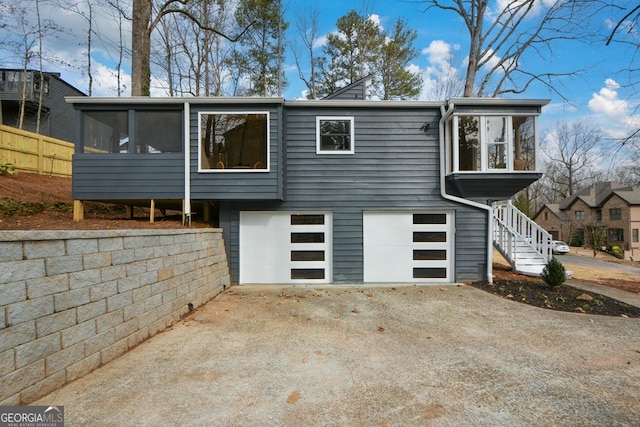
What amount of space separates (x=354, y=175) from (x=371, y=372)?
4.76 m

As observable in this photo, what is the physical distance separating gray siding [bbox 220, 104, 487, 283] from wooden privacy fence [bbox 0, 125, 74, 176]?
25.8 feet

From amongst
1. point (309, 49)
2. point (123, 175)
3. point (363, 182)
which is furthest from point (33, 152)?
point (309, 49)

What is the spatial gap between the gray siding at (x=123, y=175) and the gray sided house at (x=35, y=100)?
14.7 m

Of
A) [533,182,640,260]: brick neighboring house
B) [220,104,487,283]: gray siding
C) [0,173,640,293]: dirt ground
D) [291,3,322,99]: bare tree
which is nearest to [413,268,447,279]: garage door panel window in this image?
[220,104,487,283]: gray siding

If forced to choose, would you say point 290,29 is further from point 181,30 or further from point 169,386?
point 169,386

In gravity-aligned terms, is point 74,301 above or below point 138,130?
below

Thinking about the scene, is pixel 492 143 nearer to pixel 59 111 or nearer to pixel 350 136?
pixel 350 136

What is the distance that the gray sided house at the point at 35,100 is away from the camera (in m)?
15.9

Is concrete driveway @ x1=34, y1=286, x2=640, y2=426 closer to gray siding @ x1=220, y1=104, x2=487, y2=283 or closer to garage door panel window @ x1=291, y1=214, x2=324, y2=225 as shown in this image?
gray siding @ x1=220, y1=104, x2=487, y2=283

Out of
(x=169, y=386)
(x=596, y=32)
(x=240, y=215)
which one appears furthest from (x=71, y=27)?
(x=596, y=32)

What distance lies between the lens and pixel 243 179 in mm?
6445

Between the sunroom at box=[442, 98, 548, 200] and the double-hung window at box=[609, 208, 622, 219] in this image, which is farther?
the double-hung window at box=[609, 208, 622, 219]

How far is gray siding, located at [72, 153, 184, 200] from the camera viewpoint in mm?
6289

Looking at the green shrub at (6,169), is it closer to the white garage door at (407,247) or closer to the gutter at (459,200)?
the white garage door at (407,247)
